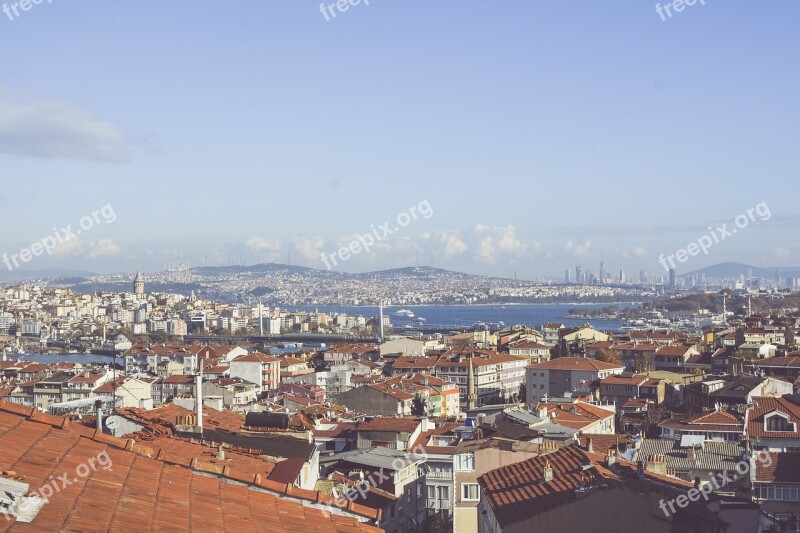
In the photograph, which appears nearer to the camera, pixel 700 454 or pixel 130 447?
pixel 130 447

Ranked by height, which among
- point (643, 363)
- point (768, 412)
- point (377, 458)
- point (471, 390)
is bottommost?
point (471, 390)

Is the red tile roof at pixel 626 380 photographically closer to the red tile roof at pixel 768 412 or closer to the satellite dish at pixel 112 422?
the red tile roof at pixel 768 412

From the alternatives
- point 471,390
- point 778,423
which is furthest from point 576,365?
point 778,423

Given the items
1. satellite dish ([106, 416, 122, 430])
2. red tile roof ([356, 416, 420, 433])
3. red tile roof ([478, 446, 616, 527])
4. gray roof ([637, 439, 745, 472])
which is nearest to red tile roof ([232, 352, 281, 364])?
red tile roof ([356, 416, 420, 433])

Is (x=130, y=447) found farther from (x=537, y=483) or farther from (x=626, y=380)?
(x=626, y=380)

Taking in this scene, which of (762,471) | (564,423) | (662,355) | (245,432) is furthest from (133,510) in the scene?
(662,355)
